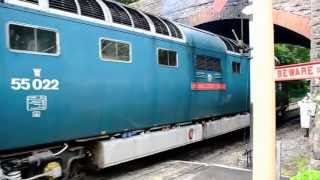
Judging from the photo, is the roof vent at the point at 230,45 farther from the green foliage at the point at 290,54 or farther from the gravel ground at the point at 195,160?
the green foliage at the point at 290,54

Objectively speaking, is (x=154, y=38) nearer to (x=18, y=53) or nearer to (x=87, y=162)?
(x=87, y=162)

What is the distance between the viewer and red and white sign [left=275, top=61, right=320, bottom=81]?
16.6ft

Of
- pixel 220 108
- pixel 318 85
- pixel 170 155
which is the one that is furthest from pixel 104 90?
pixel 220 108

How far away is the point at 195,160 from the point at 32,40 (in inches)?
238

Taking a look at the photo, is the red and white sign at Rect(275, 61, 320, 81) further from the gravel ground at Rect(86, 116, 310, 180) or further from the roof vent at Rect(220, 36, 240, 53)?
the roof vent at Rect(220, 36, 240, 53)

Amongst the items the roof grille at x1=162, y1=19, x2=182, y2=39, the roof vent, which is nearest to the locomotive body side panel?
the roof grille at x1=162, y1=19, x2=182, y2=39

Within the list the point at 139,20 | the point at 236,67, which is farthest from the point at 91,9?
the point at 236,67

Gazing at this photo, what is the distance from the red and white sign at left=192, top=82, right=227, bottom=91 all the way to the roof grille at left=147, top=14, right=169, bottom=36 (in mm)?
1870

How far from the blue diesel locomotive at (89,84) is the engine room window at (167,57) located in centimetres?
3

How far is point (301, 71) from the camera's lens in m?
5.12

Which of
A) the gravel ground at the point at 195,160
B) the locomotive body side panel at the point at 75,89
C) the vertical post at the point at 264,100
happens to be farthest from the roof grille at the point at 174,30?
the vertical post at the point at 264,100

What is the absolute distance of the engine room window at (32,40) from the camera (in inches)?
269

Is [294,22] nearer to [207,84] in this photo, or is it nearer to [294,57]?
[207,84]

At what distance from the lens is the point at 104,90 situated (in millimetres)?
8617
